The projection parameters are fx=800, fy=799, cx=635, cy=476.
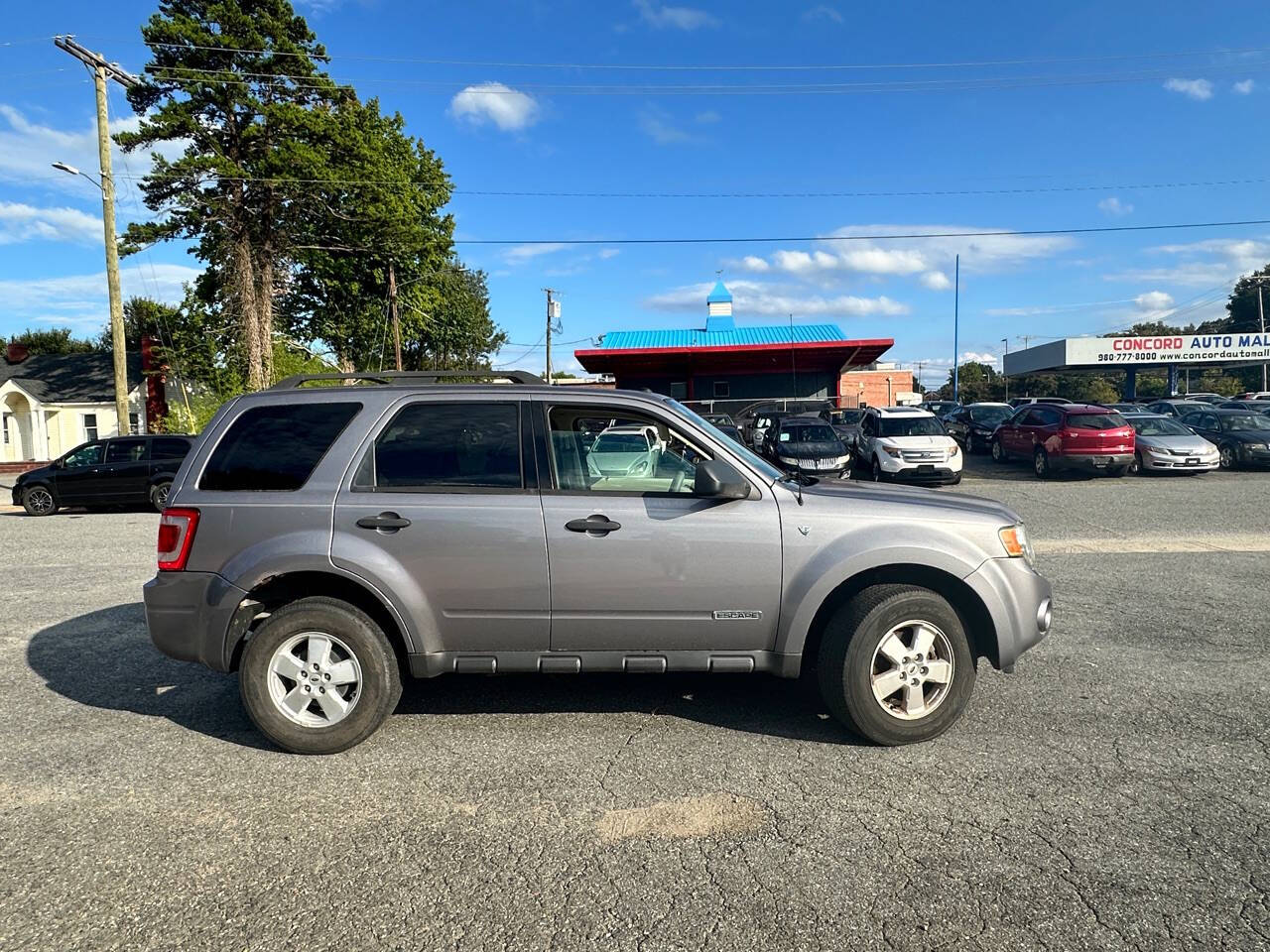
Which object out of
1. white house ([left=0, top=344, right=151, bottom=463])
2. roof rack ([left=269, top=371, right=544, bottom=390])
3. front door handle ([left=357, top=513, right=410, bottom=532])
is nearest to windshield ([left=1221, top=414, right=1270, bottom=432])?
roof rack ([left=269, top=371, right=544, bottom=390])

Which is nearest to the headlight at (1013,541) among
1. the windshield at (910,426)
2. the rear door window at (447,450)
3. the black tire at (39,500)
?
the rear door window at (447,450)

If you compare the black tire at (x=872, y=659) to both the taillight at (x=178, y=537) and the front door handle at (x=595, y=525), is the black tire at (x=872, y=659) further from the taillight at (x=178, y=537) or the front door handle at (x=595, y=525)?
the taillight at (x=178, y=537)

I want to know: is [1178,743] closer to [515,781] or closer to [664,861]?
[664,861]

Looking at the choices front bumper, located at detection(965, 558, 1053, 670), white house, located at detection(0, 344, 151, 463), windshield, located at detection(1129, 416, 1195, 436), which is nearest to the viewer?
front bumper, located at detection(965, 558, 1053, 670)

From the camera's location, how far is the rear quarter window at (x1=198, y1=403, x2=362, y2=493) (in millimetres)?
4168

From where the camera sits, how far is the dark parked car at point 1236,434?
19337 mm

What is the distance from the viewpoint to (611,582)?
4.00 metres

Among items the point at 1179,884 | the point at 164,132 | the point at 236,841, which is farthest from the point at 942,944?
the point at 164,132

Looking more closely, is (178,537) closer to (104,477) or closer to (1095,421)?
(104,477)

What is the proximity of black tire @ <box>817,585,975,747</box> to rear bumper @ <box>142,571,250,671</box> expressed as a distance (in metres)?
3.00

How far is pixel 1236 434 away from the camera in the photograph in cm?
1972

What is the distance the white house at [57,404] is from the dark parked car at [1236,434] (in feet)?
132

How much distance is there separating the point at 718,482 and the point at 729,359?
36114 mm

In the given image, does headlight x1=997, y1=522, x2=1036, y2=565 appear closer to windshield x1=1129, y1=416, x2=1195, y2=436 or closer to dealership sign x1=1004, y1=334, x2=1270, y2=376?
windshield x1=1129, y1=416, x2=1195, y2=436
